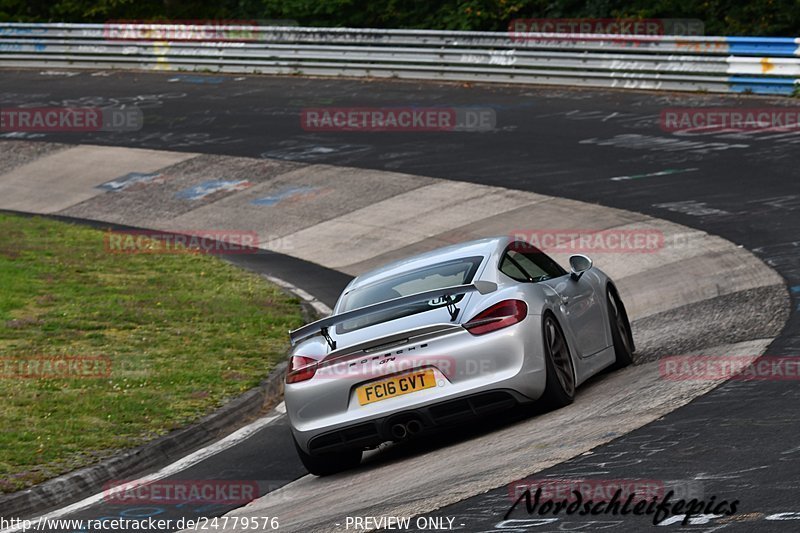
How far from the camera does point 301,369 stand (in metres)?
8.35

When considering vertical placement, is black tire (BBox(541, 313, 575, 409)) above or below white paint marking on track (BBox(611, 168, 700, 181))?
below

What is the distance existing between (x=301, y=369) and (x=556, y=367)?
1681 mm

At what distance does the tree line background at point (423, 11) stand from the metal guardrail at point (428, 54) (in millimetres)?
4418

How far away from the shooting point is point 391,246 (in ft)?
59.5

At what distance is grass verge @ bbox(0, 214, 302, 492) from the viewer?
988 centimetres

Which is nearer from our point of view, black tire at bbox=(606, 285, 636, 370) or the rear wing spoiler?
the rear wing spoiler

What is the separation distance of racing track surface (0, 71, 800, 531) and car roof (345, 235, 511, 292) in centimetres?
205

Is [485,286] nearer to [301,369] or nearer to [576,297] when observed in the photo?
[576,297]

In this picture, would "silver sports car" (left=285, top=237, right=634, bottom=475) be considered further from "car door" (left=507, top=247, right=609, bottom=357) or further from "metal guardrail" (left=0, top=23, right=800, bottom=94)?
"metal guardrail" (left=0, top=23, right=800, bottom=94)

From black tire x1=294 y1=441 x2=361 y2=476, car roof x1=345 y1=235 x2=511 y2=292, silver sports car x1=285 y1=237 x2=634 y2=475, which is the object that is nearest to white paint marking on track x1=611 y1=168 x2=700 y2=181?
car roof x1=345 y1=235 x2=511 y2=292

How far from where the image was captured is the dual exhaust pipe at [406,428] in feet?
26.1

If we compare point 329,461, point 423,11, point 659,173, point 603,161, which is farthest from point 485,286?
point 423,11

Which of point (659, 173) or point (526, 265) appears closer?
point (526, 265)

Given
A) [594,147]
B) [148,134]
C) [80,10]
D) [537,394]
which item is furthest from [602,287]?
[80,10]
